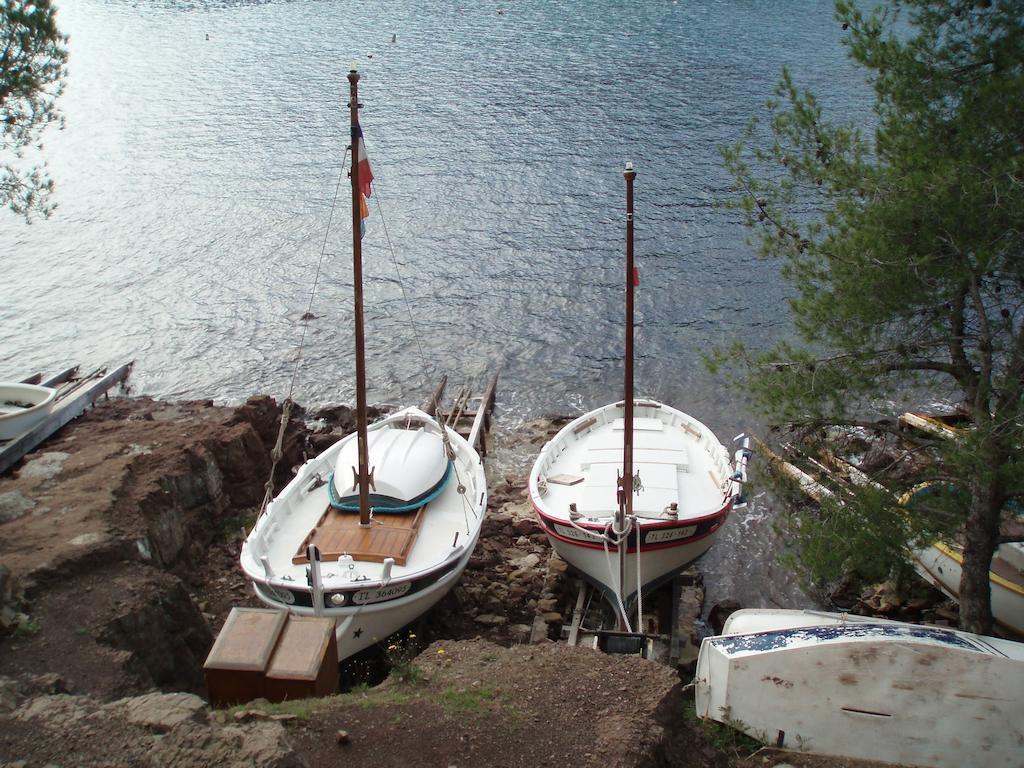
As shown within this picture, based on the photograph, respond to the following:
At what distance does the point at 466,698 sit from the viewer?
10.8 m

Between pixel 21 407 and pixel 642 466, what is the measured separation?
13025mm

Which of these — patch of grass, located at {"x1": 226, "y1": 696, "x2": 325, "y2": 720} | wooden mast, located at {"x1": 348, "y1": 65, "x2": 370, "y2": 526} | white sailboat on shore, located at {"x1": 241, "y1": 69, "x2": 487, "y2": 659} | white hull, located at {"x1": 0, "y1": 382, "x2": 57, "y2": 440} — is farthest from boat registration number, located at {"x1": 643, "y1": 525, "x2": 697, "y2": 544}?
white hull, located at {"x1": 0, "y1": 382, "x2": 57, "y2": 440}

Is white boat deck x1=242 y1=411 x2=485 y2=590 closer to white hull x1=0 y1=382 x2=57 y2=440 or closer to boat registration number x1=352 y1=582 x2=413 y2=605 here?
boat registration number x1=352 y1=582 x2=413 y2=605

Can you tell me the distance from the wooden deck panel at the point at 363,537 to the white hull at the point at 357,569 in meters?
0.12

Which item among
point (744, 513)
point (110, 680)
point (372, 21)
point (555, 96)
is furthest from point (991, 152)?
point (372, 21)

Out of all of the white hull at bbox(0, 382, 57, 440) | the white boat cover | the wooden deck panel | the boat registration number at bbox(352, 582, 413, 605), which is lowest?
the boat registration number at bbox(352, 582, 413, 605)

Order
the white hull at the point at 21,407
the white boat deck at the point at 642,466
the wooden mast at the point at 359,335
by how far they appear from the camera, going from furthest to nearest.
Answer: the white hull at the point at 21,407
the white boat deck at the point at 642,466
the wooden mast at the point at 359,335

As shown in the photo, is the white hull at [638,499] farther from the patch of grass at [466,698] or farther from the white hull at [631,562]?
the patch of grass at [466,698]

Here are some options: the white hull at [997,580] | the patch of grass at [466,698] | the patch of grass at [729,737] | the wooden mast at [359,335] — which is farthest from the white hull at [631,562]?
the patch of grass at [466,698]

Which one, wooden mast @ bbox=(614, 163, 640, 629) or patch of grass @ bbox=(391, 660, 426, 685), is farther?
wooden mast @ bbox=(614, 163, 640, 629)

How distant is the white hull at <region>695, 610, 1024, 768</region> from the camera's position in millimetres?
11219

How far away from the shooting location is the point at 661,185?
3656 cm

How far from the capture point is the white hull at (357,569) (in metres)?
14.4

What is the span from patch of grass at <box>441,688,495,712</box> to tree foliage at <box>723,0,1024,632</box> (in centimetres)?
489
